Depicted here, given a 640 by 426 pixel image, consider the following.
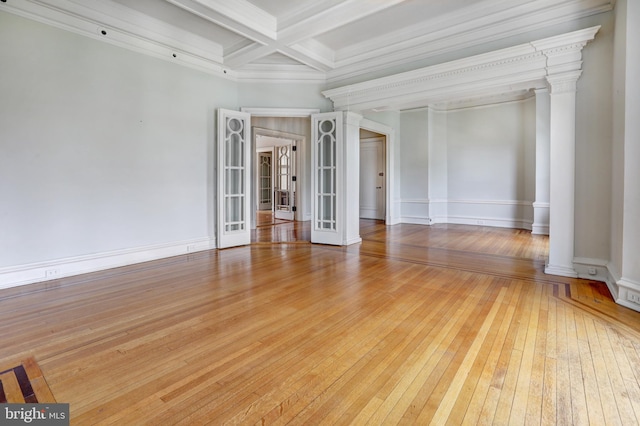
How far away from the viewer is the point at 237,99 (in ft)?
18.3

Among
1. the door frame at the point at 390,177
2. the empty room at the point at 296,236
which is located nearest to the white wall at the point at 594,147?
the empty room at the point at 296,236

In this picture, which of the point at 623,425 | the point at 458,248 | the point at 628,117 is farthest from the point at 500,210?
the point at 623,425

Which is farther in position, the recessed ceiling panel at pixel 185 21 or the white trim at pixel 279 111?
the white trim at pixel 279 111

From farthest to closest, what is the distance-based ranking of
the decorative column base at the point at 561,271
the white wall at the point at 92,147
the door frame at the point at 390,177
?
the door frame at the point at 390,177
the decorative column base at the point at 561,271
the white wall at the point at 92,147

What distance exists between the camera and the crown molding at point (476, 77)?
11.3ft

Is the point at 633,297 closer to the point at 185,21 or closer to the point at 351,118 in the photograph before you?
the point at 351,118

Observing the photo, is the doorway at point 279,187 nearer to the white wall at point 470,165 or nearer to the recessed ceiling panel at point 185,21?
the recessed ceiling panel at point 185,21

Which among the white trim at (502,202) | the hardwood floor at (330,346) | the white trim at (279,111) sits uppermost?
the white trim at (279,111)

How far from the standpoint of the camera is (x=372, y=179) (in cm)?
941

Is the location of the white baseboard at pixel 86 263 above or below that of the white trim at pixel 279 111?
below

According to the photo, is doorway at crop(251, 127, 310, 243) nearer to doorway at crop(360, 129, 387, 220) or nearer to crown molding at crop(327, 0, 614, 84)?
doorway at crop(360, 129, 387, 220)

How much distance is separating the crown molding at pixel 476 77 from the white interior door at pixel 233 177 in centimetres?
181

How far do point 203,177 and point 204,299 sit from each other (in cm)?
272

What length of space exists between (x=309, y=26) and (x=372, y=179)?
585 cm
